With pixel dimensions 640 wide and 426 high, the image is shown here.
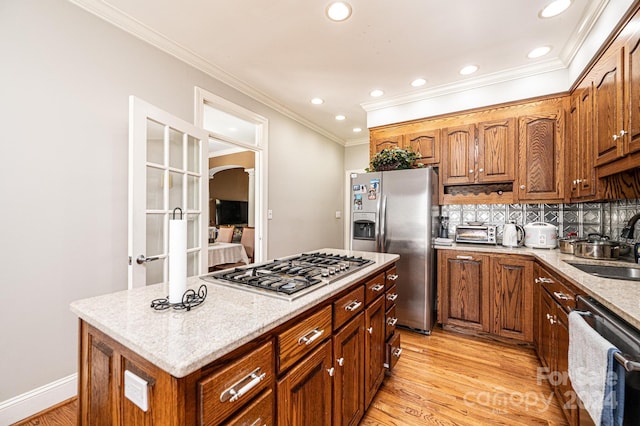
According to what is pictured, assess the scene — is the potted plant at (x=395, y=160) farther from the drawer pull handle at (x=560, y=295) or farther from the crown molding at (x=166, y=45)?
the drawer pull handle at (x=560, y=295)

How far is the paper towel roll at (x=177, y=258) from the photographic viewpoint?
944 millimetres

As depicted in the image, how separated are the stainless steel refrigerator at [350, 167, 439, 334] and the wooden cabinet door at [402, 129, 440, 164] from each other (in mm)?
410

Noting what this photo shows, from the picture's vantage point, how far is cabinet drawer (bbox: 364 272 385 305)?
62.0 inches

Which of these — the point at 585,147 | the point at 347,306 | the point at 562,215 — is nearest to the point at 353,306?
the point at 347,306

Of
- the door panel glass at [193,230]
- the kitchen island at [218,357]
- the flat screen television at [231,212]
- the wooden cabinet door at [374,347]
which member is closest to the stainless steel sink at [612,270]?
the wooden cabinet door at [374,347]

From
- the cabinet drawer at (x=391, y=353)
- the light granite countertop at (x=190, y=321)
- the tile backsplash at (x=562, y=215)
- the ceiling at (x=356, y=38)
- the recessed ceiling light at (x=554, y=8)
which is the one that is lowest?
the cabinet drawer at (x=391, y=353)

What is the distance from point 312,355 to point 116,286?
1766 mm

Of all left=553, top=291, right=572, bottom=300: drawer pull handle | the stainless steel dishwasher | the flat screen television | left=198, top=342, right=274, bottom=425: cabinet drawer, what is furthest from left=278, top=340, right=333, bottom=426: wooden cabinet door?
the flat screen television

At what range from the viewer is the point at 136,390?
73cm

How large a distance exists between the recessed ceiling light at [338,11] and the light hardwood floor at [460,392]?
2.75 metres

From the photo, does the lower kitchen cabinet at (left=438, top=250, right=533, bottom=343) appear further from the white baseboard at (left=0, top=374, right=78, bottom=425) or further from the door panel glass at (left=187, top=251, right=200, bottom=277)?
the white baseboard at (left=0, top=374, right=78, bottom=425)

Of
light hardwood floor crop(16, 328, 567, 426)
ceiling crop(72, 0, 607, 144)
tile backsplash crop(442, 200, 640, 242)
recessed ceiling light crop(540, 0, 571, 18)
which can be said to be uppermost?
ceiling crop(72, 0, 607, 144)

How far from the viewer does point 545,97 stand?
267 cm

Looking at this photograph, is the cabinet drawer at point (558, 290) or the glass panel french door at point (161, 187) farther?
the glass panel french door at point (161, 187)
